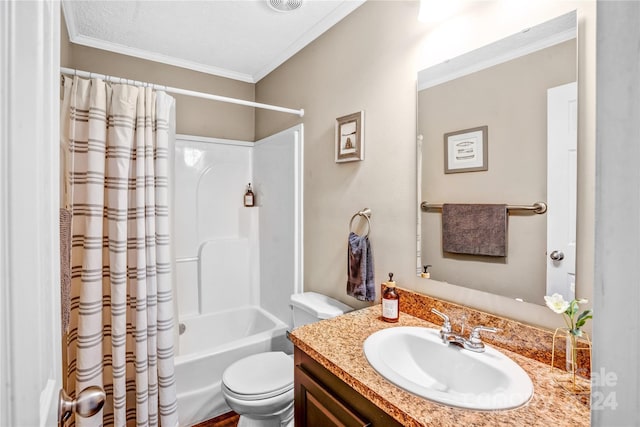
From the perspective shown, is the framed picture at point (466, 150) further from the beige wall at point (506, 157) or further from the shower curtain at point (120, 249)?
the shower curtain at point (120, 249)

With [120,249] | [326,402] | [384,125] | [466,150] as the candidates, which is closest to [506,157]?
[466,150]

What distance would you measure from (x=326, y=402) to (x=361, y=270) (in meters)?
0.69

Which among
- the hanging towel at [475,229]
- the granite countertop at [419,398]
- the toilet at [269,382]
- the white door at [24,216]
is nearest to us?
the white door at [24,216]

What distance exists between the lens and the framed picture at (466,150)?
3.87ft

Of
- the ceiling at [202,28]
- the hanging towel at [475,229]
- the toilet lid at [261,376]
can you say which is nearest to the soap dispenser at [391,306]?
the hanging towel at [475,229]

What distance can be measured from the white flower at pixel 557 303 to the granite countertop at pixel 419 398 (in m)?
0.20

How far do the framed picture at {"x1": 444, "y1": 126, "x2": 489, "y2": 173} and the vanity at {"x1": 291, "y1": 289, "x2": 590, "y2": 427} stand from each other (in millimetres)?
558

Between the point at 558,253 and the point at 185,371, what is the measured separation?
201 centimetres

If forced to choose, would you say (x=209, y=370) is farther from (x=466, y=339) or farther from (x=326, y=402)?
(x=466, y=339)

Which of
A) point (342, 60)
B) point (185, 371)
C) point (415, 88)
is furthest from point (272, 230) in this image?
point (415, 88)

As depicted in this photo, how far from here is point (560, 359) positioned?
963 millimetres

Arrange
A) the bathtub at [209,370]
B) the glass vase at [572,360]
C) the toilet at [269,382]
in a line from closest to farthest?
the glass vase at [572,360]
the toilet at [269,382]
the bathtub at [209,370]

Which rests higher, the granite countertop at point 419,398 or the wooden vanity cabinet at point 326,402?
the granite countertop at point 419,398

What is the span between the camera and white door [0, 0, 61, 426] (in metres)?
0.35
